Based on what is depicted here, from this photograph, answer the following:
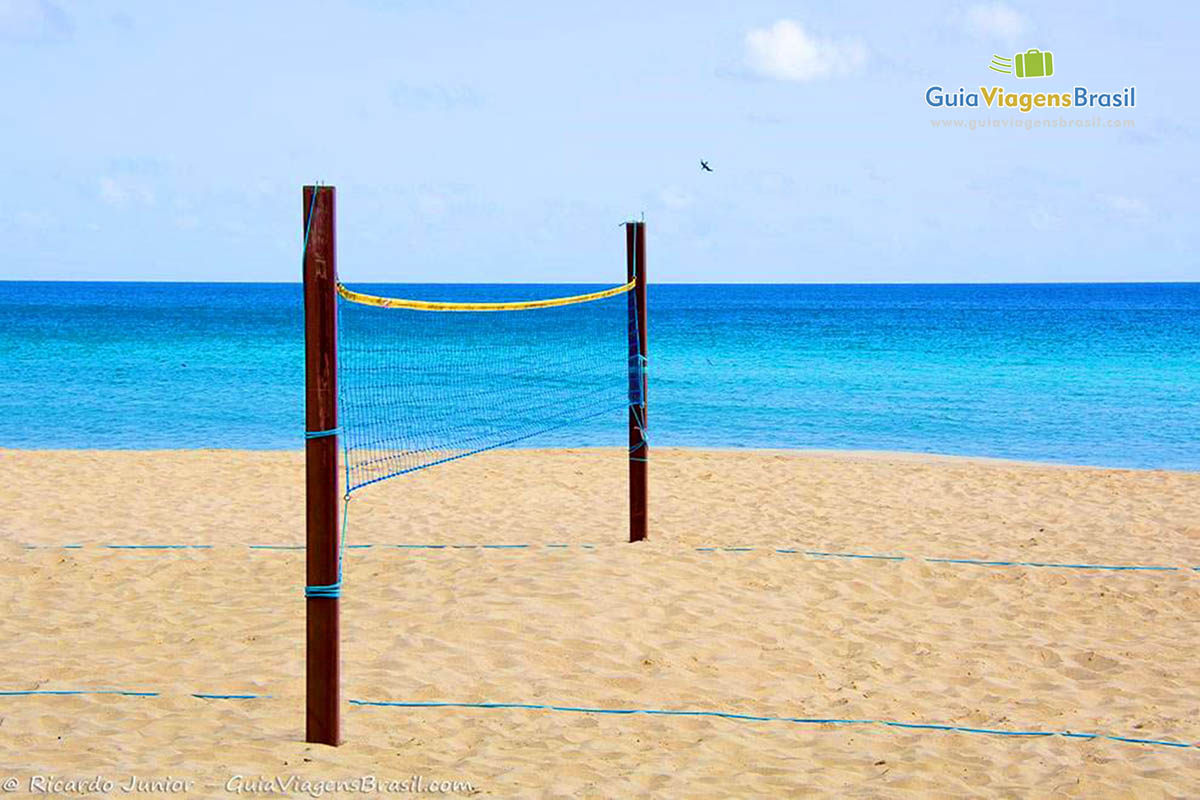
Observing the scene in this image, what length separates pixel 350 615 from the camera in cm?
642

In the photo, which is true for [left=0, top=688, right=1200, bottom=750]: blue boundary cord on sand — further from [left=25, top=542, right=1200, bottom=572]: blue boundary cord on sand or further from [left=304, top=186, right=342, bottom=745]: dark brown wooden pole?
[left=25, top=542, right=1200, bottom=572]: blue boundary cord on sand

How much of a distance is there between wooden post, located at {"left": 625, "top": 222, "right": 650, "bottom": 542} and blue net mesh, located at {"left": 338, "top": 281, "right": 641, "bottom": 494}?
85 mm

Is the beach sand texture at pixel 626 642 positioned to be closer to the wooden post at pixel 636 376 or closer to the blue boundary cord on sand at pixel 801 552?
the blue boundary cord on sand at pixel 801 552

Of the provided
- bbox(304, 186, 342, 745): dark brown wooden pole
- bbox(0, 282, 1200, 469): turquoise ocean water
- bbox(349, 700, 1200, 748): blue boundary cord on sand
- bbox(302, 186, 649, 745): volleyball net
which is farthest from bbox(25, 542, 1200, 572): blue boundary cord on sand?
bbox(0, 282, 1200, 469): turquoise ocean water

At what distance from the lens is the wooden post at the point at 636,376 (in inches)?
319

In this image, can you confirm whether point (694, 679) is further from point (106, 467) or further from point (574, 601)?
point (106, 467)

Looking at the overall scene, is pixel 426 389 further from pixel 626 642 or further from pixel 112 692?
pixel 112 692

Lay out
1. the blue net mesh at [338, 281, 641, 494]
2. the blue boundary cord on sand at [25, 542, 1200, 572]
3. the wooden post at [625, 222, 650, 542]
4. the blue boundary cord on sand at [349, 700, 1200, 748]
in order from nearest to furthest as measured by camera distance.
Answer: the blue boundary cord on sand at [349, 700, 1200, 748]
the blue boundary cord on sand at [25, 542, 1200, 572]
the wooden post at [625, 222, 650, 542]
the blue net mesh at [338, 281, 641, 494]

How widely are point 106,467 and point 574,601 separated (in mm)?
7753

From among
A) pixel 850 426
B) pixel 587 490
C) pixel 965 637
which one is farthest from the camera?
pixel 850 426

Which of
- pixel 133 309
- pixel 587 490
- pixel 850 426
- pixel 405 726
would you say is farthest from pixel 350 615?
pixel 133 309

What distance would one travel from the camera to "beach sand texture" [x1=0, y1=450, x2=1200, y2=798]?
450 centimetres

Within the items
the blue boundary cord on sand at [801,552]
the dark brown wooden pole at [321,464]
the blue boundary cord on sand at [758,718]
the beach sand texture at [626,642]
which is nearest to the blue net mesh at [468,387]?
the dark brown wooden pole at [321,464]

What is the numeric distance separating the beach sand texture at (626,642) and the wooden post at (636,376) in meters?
0.33
